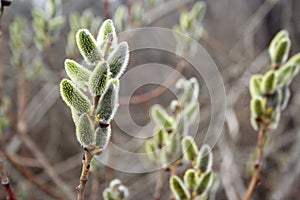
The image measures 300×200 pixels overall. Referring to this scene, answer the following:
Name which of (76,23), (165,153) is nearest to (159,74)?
(76,23)

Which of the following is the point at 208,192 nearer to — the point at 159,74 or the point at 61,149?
the point at 159,74

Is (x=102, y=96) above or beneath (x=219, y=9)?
beneath

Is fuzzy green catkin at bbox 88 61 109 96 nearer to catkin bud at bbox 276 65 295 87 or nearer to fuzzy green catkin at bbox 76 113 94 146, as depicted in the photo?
fuzzy green catkin at bbox 76 113 94 146

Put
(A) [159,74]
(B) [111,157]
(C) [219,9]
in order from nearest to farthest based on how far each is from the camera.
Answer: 1. (B) [111,157]
2. (A) [159,74]
3. (C) [219,9]

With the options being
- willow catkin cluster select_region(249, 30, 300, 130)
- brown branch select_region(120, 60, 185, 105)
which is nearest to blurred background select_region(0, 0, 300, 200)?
brown branch select_region(120, 60, 185, 105)

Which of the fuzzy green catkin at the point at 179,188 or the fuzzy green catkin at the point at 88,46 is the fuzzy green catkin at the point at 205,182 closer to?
the fuzzy green catkin at the point at 179,188

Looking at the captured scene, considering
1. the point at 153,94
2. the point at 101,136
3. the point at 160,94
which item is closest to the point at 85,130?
the point at 101,136
